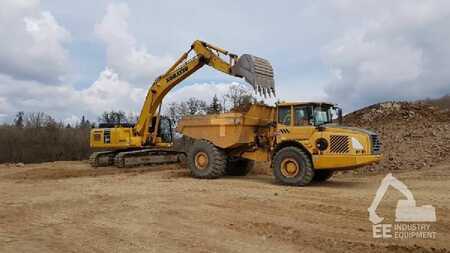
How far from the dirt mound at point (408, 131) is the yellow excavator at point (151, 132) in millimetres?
7276

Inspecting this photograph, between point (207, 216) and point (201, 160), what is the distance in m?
6.79

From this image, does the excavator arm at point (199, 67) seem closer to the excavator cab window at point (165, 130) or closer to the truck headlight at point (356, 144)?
the excavator cab window at point (165, 130)

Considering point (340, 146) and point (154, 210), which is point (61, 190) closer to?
point (154, 210)

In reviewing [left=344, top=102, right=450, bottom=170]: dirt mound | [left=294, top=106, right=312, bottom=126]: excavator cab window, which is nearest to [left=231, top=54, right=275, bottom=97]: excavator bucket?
[left=294, top=106, right=312, bottom=126]: excavator cab window

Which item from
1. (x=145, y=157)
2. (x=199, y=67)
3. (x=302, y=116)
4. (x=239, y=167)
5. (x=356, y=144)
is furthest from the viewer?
(x=145, y=157)

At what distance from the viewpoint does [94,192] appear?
480 inches

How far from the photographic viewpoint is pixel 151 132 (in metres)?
21.7

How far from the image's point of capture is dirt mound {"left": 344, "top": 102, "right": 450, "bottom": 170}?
1652 cm

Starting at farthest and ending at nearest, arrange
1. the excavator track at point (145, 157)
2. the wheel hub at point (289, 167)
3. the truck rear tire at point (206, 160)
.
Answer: the excavator track at point (145, 157)
the truck rear tire at point (206, 160)
the wheel hub at point (289, 167)

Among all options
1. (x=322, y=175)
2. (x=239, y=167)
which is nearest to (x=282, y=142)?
(x=322, y=175)

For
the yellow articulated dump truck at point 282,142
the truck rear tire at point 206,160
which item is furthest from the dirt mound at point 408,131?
the truck rear tire at point 206,160

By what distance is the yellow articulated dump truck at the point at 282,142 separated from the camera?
12391mm

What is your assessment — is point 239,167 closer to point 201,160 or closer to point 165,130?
point 201,160

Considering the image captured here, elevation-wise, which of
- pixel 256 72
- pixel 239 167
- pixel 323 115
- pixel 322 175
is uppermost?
pixel 256 72
